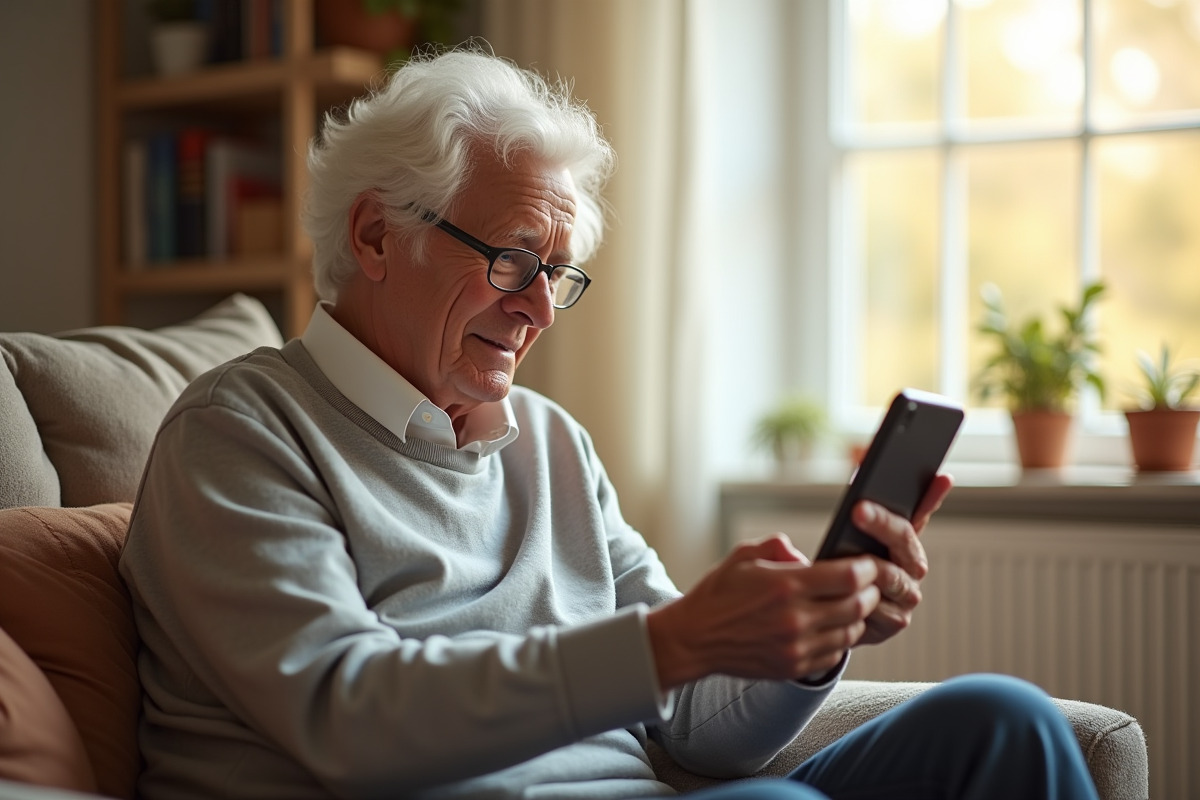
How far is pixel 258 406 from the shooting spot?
119 centimetres

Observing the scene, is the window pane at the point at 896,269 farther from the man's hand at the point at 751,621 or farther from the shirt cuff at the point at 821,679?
the man's hand at the point at 751,621

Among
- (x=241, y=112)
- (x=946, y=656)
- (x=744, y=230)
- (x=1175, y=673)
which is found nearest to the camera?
(x=1175, y=673)

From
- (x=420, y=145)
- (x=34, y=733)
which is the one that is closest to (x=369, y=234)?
(x=420, y=145)

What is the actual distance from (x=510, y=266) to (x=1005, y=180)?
1.56 m

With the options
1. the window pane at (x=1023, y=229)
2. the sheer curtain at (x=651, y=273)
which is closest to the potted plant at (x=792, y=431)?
the sheer curtain at (x=651, y=273)

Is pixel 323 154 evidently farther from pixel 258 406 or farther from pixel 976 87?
pixel 976 87

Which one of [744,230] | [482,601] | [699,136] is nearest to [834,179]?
[744,230]

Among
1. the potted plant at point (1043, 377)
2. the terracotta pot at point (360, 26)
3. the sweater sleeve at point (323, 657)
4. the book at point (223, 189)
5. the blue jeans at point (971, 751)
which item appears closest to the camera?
the sweater sleeve at point (323, 657)

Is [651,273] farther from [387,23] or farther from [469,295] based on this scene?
[469,295]

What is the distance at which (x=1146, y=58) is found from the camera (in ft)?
7.80

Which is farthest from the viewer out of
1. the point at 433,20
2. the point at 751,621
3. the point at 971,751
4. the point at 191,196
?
the point at 191,196

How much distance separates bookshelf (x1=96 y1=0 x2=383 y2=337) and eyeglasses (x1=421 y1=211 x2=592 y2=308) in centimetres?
121

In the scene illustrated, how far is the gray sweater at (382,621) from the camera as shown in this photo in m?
1.00

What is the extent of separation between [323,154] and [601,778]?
78cm
